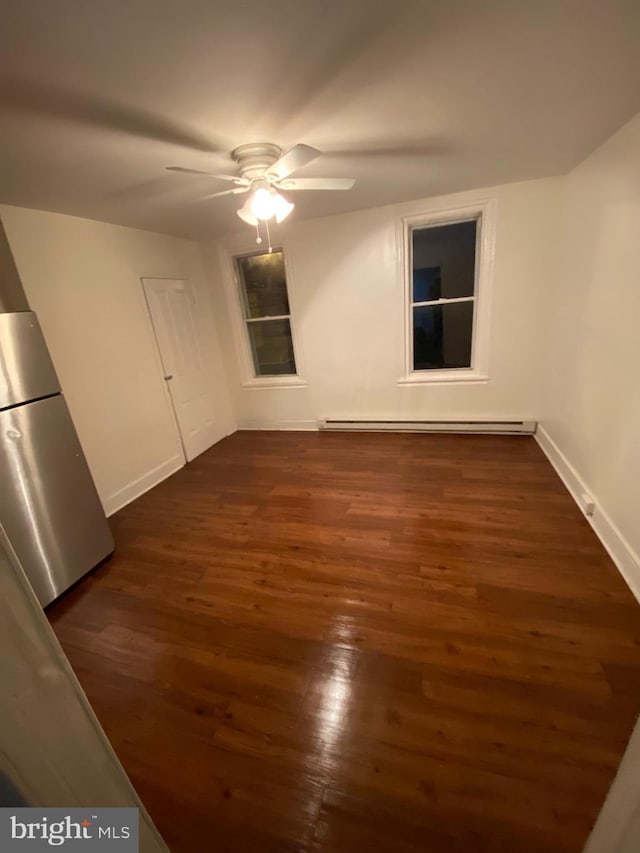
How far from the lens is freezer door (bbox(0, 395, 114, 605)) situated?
1.89 meters

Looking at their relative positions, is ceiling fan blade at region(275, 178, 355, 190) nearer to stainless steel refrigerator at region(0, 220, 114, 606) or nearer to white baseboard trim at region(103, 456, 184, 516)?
stainless steel refrigerator at region(0, 220, 114, 606)

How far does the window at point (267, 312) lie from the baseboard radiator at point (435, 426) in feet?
3.03

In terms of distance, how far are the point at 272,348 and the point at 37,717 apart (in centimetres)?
417

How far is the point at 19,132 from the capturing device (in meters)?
1.53

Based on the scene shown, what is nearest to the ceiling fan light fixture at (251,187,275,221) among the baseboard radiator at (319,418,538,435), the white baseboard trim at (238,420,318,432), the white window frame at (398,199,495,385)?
the white window frame at (398,199,495,385)

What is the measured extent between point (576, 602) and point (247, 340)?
4.01m

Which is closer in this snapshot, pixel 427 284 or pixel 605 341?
pixel 605 341

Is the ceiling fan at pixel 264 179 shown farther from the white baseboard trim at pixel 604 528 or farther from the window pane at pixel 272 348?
the white baseboard trim at pixel 604 528

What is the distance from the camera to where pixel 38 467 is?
2.00 metres

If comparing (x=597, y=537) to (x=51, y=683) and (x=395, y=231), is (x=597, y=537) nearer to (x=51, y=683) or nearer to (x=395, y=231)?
(x=51, y=683)

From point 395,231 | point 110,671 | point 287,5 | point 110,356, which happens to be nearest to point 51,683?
point 110,671

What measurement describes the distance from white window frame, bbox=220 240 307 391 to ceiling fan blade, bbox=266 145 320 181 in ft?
6.88

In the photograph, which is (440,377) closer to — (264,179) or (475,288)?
(475,288)

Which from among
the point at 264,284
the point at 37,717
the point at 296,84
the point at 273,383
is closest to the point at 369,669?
the point at 37,717
